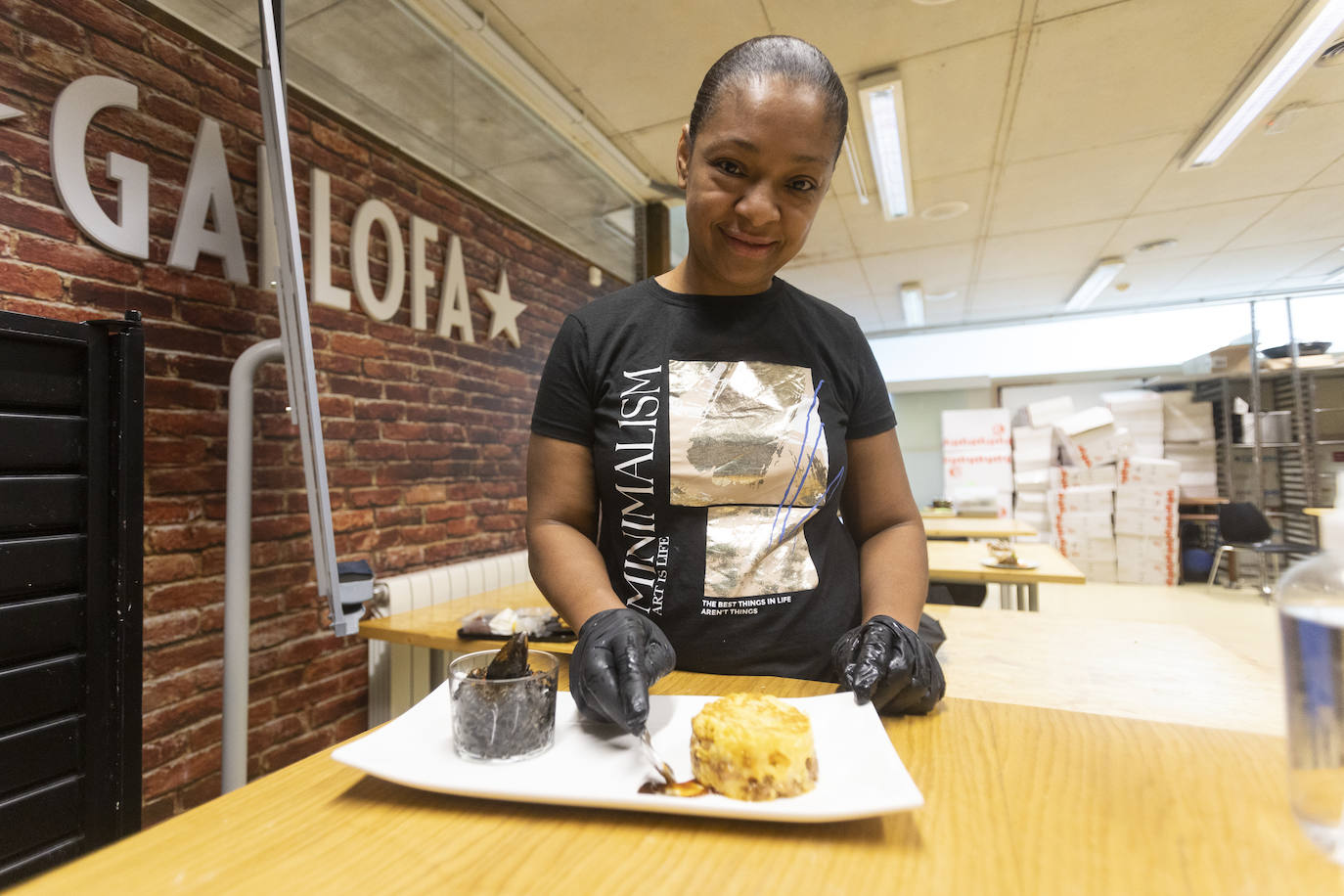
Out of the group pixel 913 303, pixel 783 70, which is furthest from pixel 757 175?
pixel 913 303

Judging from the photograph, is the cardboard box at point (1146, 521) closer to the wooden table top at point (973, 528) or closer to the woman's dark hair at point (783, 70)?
the wooden table top at point (973, 528)

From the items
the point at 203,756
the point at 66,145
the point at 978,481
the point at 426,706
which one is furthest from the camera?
the point at 978,481

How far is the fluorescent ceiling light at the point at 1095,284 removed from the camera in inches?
243

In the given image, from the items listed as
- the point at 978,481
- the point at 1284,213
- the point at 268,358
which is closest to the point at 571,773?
the point at 268,358

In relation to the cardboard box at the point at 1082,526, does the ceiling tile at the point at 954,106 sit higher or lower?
higher

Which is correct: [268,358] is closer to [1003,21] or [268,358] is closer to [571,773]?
[571,773]

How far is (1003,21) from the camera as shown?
2.86 metres

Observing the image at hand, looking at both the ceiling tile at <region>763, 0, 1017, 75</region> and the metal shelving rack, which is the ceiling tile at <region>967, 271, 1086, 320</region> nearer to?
the metal shelving rack

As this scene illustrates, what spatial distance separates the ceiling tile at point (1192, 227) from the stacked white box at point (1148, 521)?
7.42 ft

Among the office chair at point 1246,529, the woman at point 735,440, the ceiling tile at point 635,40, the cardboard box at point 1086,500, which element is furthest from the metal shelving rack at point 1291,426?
the woman at point 735,440

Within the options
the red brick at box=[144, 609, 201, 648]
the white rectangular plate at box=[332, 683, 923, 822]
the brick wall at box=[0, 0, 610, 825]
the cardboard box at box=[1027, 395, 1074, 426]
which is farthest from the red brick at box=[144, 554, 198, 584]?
the cardboard box at box=[1027, 395, 1074, 426]

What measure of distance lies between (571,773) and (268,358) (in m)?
2.17

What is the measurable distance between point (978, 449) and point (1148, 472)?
188 centimetres

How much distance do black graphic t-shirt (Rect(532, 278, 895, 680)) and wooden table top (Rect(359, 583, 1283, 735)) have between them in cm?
62
